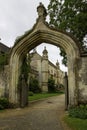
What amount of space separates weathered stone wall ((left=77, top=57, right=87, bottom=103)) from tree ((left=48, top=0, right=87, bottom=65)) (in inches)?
253

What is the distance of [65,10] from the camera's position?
22.9 metres

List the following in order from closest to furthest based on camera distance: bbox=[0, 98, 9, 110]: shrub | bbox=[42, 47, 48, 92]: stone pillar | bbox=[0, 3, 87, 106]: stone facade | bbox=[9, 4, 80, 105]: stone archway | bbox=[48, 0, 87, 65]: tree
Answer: bbox=[0, 3, 87, 106]: stone facade < bbox=[9, 4, 80, 105]: stone archway < bbox=[0, 98, 9, 110]: shrub < bbox=[48, 0, 87, 65]: tree < bbox=[42, 47, 48, 92]: stone pillar

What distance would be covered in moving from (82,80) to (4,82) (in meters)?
6.41

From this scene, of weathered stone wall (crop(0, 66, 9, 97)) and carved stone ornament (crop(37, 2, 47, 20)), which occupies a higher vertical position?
carved stone ornament (crop(37, 2, 47, 20))

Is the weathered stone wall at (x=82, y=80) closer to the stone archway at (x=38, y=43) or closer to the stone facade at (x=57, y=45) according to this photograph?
the stone facade at (x=57, y=45)

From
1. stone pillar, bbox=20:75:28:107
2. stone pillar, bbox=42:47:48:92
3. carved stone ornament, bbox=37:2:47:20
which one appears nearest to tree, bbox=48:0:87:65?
carved stone ornament, bbox=37:2:47:20

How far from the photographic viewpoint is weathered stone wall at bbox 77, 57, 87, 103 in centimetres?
1523

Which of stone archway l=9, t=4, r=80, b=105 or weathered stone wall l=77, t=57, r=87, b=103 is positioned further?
stone archway l=9, t=4, r=80, b=105

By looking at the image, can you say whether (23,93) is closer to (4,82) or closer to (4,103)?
(4,82)

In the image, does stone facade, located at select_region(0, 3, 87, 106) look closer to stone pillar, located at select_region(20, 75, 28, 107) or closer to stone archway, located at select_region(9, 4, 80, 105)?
stone archway, located at select_region(9, 4, 80, 105)

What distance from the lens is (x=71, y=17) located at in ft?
73.1

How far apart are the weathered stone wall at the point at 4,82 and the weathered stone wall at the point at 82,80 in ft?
19.4

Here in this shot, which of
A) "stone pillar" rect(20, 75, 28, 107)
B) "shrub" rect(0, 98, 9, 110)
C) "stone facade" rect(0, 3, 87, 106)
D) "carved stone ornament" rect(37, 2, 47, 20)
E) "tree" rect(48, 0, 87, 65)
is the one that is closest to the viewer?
"stone facade" rect(0, 3, 87, 106)

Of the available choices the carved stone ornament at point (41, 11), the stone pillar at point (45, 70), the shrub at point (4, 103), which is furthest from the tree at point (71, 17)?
the stone pillar at point (45, 70)
